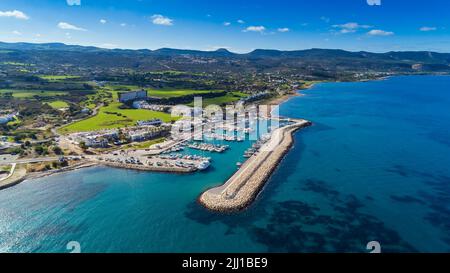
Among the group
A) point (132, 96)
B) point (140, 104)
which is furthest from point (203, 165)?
point (132, 96)

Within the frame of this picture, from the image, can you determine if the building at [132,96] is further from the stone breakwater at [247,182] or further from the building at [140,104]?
the stone breakwater at [247,182]

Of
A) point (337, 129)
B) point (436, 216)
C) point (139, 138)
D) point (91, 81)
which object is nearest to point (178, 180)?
point (139, 138)

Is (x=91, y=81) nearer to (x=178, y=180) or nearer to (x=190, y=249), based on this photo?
(x=178, y=180)

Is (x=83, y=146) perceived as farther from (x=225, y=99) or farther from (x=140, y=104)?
(x=225, y=99)

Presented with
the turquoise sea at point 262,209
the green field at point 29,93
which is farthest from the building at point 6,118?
the turquoise sea at point 262,209

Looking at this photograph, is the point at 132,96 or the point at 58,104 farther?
the point at 132,96

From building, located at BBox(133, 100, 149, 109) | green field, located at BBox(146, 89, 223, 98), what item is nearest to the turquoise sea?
building, located at BBox(133, 100, 149, 109)

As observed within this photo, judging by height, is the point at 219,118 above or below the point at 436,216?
above
